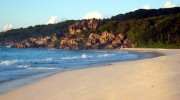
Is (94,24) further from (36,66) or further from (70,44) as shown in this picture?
(36,66)

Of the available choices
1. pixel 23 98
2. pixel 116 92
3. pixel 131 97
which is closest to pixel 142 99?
pixel 131 97

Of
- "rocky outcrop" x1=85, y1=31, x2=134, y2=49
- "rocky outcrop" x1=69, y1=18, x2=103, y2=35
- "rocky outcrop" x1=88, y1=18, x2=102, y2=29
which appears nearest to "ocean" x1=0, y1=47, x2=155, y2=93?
"rocky outcrop" x1=85, y1=31, x2=134, y2=49

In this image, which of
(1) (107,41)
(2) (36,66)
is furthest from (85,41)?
(2) (36,66)

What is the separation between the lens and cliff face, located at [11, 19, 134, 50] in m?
118

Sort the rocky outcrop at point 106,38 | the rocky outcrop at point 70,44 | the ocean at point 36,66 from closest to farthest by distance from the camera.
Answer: the ocean at point 36,66
the rocky outcrop at point 106,38
the rocky outcrop at point 70,44

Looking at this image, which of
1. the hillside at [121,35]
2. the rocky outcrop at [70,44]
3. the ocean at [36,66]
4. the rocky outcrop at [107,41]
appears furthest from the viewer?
the rocky outcrop at [70,44]

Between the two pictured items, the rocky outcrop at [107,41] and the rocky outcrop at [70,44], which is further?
the rocky outcrop at [70,44]

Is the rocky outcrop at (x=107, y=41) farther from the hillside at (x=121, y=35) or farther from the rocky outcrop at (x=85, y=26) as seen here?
the rocky outcrop at (x=85, y=26)

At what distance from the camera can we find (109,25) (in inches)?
5271

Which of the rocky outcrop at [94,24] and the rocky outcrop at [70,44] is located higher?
the rocky outcrop at [94,24]

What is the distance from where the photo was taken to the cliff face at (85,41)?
4643 inches

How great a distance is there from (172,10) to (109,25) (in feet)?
237

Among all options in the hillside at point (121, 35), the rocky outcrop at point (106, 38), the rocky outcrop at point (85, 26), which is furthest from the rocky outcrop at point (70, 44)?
the rocky outcrop at point (106, 38)

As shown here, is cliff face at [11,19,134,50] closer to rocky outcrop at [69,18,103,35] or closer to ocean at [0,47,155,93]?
rocky outcrop at [69,18,103,35]
